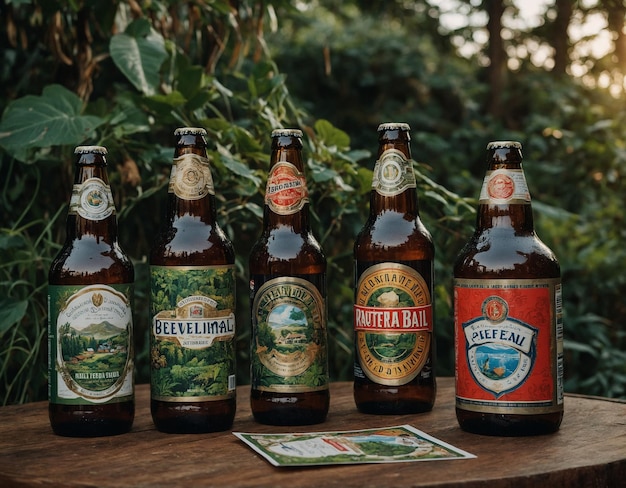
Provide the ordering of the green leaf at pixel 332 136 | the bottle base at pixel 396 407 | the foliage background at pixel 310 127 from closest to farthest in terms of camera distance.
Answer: the bottle base at pixel 396 407
the foliage background at pixel 310 127
the green leaf at pixel 332 136

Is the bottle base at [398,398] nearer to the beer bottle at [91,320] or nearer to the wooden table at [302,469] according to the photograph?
the wooden table at [302,469]

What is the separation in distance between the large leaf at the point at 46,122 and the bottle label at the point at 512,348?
103 cm

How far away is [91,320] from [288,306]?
335 millimetres

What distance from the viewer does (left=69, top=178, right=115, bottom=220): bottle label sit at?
4.69 feet

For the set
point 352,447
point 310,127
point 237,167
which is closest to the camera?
point 352,447

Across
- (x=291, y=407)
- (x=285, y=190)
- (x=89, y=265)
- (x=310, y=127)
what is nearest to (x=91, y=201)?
(x=89, y=265)

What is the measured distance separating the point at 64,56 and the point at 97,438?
4.11ft

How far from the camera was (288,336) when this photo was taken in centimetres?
140

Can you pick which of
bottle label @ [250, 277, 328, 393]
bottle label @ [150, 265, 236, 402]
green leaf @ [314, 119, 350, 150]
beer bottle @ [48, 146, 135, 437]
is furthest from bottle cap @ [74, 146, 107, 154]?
green leaf @ [314, 119, 350, 150]

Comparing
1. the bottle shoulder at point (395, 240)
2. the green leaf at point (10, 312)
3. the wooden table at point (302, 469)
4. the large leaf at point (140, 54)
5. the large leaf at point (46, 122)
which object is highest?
the large leaf at point (140, 54)

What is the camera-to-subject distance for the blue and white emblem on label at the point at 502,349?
1.30 metres

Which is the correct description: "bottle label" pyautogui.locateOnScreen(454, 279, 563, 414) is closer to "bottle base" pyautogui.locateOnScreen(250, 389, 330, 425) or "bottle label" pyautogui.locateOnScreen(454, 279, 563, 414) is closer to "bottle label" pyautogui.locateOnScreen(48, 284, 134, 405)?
"bottle base" pyautogui.locateOnScreen(250, 389, 330, 425)

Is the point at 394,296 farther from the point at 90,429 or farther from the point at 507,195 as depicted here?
the point at 90,429

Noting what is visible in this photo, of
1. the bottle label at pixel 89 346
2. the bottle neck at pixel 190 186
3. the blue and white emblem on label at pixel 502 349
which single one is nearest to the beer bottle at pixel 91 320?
the bottle label at pixel 89 346
